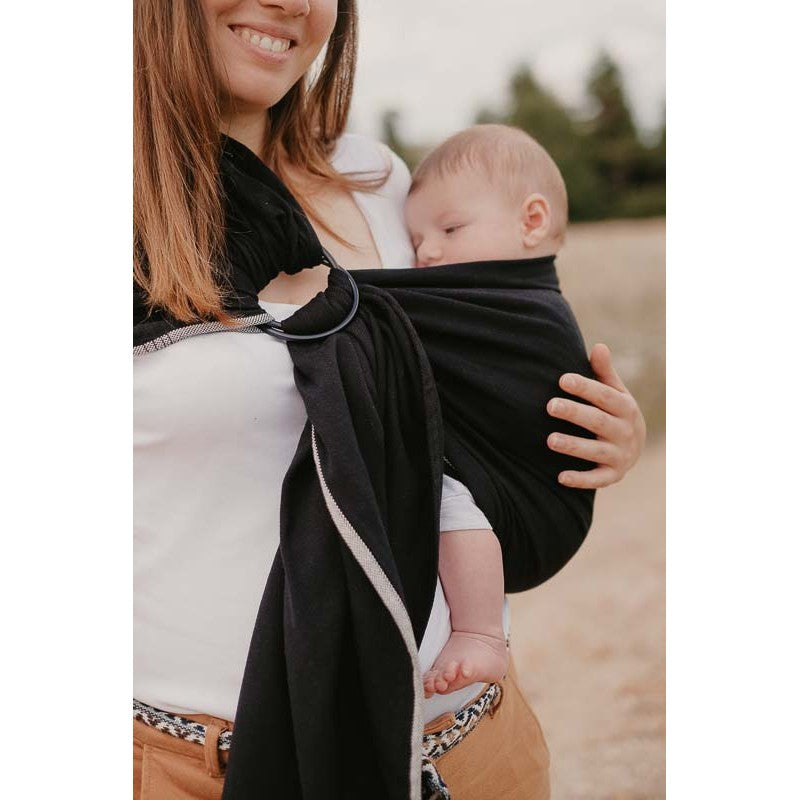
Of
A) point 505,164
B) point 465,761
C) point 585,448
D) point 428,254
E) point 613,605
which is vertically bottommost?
point 613,605

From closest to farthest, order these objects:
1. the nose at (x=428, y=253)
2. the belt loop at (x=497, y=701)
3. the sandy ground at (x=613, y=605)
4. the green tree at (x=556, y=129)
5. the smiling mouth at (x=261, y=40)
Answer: the smiling mouth at (x=261, y=40), the belt loop at (x=497, y=701), the nose at (x=428, y=253), the sandy ground at (x=613, y=605), the green tree at (x=556, y=129)

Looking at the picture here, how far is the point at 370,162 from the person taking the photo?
1.51 metres

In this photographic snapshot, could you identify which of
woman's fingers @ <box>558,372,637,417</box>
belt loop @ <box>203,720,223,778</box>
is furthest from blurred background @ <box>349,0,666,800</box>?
belt loop @ <box>203,720,223,778</box>

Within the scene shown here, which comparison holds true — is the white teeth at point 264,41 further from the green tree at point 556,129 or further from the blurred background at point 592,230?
the green tree at point 556,129

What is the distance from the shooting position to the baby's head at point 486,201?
1.44 meters

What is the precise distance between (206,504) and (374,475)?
213mm

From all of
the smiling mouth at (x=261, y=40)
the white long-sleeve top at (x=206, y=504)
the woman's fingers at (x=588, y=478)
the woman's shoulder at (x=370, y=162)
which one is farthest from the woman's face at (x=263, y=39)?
the woman's fingers at (x=588, y=478)

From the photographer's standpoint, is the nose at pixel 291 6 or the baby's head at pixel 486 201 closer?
the nose at pixel 291 6

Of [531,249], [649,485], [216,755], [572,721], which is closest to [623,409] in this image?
[531,249]

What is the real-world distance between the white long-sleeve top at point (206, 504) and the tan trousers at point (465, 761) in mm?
46

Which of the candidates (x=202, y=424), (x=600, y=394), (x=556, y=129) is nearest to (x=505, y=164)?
(x=600, y=394)

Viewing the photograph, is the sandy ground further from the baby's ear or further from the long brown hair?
the long brown hair

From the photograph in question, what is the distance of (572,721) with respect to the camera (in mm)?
2936

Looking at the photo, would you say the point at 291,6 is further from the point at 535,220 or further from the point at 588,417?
the point at 588,417
